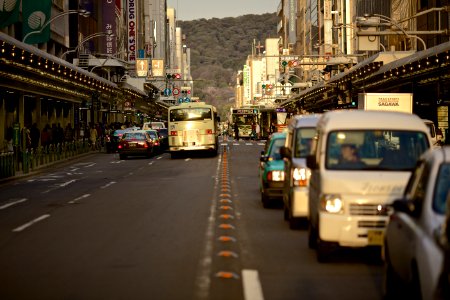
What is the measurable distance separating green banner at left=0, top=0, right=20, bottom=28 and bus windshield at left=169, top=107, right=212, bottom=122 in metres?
12.6

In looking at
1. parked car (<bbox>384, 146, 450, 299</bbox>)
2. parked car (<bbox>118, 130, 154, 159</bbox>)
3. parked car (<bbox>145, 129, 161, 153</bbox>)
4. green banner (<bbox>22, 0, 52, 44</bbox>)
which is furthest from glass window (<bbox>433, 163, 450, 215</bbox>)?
parked car (<bbox>145, 129, 161, 153</bbox>)

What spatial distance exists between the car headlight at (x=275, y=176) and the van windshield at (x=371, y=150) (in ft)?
21.5

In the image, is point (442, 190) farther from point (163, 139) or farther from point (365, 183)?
point (163, 139)

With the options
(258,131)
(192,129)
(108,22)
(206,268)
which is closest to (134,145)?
(192,129)

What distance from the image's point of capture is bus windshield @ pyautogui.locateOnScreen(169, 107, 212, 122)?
50531 mm

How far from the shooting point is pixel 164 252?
12445mm

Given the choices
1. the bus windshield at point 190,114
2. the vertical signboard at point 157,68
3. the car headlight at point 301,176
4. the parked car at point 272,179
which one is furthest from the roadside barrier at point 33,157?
the vertical signboard at point 157,68

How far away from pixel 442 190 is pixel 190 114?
43.8m

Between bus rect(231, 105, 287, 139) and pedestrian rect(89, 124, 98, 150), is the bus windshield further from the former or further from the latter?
bus rect(231, 105, 287, 139)

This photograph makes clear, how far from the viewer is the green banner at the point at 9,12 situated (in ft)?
133

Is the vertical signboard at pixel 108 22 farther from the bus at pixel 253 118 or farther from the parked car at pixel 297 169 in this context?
the parked car at pixel 297 169

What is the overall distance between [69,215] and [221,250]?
6.61 metres

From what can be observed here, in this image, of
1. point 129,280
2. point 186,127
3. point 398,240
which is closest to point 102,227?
point 129,280

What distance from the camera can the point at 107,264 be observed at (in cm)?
1131
